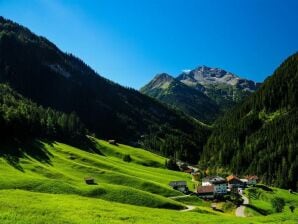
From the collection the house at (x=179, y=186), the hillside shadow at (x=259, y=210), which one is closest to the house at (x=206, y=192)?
the house at (x=179, y=186)

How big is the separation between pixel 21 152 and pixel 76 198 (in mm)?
48192

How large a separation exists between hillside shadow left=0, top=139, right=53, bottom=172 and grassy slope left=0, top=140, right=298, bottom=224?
52 centimetres

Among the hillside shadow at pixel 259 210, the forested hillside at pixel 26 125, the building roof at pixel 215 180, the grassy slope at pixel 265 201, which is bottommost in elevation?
the hillside shadow at pixel 259 210

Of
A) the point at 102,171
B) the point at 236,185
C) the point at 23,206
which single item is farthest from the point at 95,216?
the point at 236,185

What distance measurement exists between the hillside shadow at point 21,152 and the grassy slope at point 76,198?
1.70 feet

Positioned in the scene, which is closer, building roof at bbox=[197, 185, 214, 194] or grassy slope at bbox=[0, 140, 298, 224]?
grassy slope at bbox=[0, 140, 298, 224]

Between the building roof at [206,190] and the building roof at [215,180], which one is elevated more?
the building roof at [215,180]

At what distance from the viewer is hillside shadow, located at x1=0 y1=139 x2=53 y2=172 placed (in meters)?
116

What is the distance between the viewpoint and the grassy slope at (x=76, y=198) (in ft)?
227

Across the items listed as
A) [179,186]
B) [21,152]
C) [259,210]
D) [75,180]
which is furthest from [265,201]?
[21,152]

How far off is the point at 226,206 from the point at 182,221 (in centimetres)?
5332

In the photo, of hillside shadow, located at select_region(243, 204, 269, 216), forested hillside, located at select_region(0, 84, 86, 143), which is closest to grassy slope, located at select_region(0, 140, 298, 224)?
forested hillside, located at select_region(0, 84, 86, 143)

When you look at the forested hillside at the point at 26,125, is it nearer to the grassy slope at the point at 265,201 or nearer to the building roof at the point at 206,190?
the building roof at the point at 206,190

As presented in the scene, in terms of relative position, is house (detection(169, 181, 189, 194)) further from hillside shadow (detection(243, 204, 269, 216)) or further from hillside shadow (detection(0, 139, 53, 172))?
hillside shadow (detection(0, 139, 53, 172))
